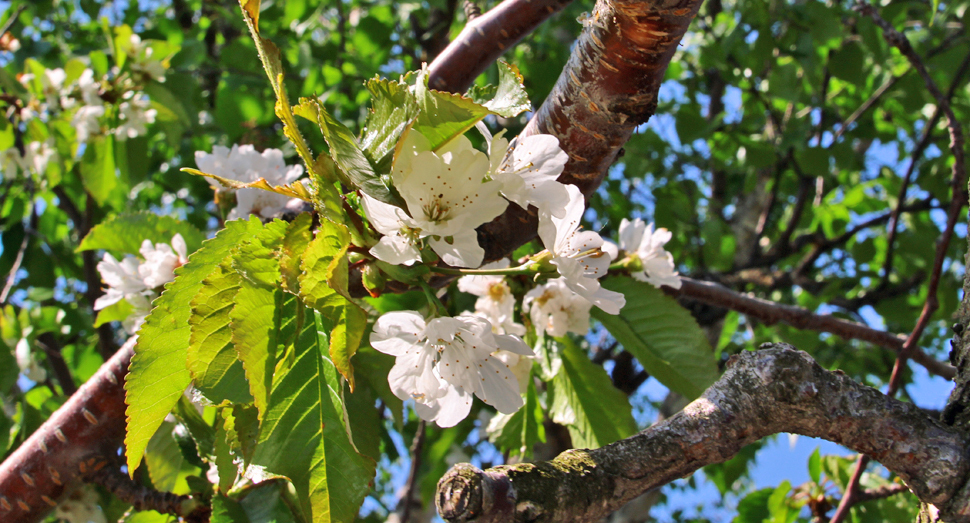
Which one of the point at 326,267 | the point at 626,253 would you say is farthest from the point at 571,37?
the point at 326,267

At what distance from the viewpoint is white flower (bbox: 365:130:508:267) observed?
0.65m

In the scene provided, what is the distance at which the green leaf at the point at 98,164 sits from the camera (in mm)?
2047

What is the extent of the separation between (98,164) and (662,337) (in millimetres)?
1936

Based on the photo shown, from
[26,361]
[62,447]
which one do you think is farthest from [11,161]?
[62,447]

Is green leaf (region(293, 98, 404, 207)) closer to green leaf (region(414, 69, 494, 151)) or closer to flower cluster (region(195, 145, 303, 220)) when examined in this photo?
green leaf (region(414, 69, 494, 151))

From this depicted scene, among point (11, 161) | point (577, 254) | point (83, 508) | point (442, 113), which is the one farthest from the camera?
point (11, 161)

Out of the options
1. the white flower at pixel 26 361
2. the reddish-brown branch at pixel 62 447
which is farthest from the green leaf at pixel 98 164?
the reddish-brown branch at pixel 62 447

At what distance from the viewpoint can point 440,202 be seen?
0.67 m

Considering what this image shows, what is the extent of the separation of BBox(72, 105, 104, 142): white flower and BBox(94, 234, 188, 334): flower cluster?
0.99m

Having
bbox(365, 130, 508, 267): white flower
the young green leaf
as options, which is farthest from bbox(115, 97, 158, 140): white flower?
bbox(365, 130, 508, 267): white flower

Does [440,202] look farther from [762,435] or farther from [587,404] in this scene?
[587,404]

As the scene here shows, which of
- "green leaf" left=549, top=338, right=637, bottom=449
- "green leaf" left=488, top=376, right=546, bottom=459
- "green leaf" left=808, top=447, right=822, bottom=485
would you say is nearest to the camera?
"green leaf" left=549, top=338, right=637, bottom=449

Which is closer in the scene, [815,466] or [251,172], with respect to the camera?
[251,172]

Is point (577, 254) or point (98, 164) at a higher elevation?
point (98, 164)
